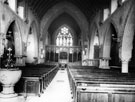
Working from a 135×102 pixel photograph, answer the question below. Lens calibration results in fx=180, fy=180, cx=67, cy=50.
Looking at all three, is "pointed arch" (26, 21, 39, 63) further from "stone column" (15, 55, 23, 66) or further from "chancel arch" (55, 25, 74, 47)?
"chancel arch" (55, 25, 74, 47)

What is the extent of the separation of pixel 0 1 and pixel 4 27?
1822 mm

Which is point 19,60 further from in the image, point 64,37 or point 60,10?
point 64,37

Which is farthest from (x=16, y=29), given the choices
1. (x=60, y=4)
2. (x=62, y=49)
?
(x=62, y=49)

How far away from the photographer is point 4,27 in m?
12.9

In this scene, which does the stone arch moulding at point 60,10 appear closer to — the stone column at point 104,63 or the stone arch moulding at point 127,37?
the stone column at point 104,63

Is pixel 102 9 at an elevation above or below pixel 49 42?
above

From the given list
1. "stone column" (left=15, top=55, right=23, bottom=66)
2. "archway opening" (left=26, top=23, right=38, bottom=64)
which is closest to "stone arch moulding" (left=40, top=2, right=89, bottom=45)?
"archway opening" (left=26, top=23, right=38, bottom=64)

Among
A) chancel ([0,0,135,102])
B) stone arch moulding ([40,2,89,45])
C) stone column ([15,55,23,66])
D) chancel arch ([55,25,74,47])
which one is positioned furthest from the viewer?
chancel arch ([55,25,74,47])

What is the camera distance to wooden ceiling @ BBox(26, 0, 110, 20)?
2004 cm

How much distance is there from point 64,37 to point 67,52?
19.6 feet

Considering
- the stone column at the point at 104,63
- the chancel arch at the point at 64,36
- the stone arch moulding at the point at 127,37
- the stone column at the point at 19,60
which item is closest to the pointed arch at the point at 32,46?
the stone column at the point at 19,60

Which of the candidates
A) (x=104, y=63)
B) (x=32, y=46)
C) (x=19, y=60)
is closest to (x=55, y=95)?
(x=19, y=60)

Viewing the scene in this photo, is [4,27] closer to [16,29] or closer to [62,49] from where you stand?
[16,29]

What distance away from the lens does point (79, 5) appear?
25984mm
